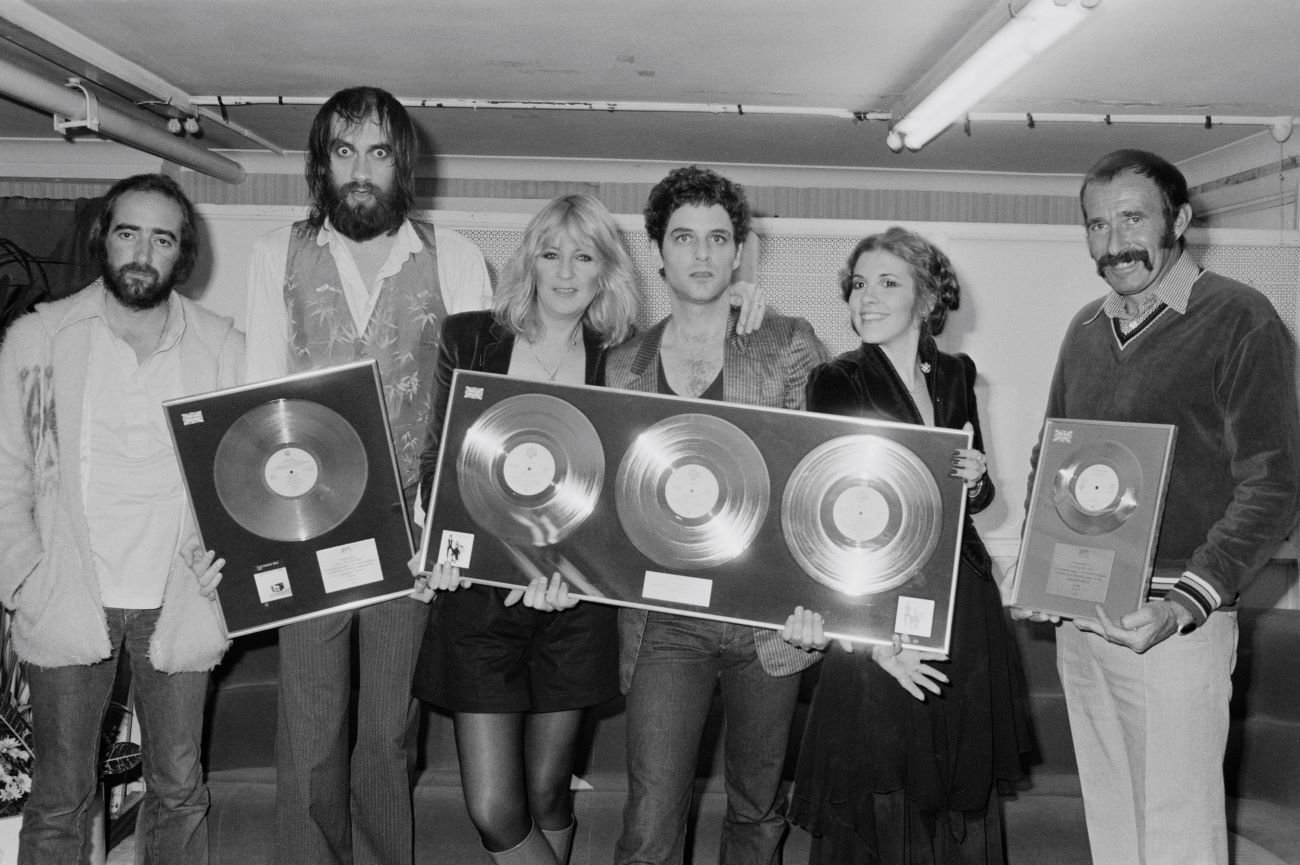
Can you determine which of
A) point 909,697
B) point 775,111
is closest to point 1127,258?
point 909,697

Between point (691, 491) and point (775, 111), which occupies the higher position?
point (775, 111)

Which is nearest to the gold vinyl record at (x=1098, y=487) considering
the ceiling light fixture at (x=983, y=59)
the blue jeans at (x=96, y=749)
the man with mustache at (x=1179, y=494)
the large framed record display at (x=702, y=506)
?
the man with mustache at (x=1179, y=494)

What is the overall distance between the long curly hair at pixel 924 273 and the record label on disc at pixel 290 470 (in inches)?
47.7

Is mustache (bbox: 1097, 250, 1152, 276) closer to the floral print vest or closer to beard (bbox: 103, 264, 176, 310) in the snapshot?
the floral print vest

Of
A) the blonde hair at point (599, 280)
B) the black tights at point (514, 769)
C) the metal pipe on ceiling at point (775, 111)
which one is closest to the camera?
the black tights at point (514, 769)

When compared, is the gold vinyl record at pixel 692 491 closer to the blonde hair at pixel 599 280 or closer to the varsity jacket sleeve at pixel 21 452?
the blonde hair at pixel 599 280

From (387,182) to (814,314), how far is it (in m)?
2.08

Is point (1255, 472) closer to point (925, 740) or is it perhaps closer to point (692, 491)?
point (925, 740)

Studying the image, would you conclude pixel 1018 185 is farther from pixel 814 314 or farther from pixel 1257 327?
pixel 1257 327

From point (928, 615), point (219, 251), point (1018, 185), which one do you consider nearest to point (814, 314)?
point (928, 615)

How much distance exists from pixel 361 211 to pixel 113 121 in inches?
160

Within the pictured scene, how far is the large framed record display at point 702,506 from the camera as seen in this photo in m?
2.03

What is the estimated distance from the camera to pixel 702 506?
2.09m

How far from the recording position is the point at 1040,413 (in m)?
4.58
